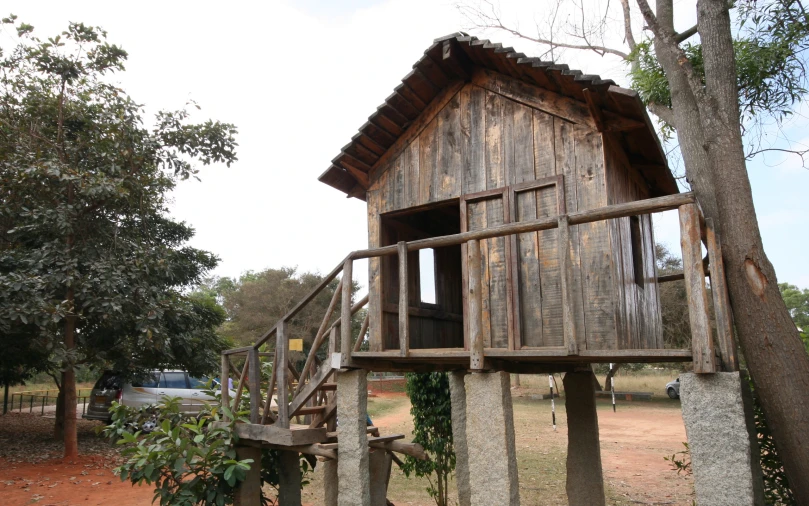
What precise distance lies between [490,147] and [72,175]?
10.8 meters

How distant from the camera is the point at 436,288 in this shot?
9977 mm

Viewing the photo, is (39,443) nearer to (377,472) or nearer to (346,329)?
(377,472)

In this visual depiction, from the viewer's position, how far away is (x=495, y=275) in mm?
7020

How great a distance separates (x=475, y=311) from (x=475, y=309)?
0.02 metres

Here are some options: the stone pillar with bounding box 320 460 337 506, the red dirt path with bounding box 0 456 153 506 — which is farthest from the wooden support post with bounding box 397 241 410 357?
the red dirt path with bounding box 0 456 153 506

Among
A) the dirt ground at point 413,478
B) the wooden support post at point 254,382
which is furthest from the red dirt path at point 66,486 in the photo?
the wooden support post at point 254,382

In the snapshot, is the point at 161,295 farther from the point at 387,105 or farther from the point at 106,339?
the point at 387,105

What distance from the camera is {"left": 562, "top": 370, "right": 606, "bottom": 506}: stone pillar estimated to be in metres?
8.86

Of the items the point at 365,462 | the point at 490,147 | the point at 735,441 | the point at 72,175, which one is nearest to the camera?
the point at 735,441

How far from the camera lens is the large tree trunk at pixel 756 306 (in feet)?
20.2

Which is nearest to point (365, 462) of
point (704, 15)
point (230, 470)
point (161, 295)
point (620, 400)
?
point (230, 470)

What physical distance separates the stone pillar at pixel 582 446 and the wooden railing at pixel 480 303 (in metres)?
3.59

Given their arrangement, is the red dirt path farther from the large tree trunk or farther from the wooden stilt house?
the large tree trunk

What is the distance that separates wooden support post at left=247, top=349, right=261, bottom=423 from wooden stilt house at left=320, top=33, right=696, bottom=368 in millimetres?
1789
